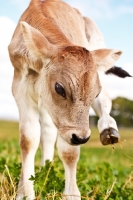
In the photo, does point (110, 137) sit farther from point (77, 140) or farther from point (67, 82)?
point (67, 82)

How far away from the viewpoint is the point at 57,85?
5188mm

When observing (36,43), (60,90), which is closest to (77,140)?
(60,90)

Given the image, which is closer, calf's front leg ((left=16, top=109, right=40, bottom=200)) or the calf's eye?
the calf's eye

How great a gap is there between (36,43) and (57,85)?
0.57 meters

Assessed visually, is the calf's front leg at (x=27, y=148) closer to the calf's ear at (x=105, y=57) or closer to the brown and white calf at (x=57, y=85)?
the brown and white calf at (x=57, y=85)

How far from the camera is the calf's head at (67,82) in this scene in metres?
5.00

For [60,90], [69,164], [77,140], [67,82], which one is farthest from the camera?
[69,164]

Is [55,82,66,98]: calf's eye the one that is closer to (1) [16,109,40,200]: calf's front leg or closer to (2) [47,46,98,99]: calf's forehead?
(2) [47,46,98,99]: calf's forehead

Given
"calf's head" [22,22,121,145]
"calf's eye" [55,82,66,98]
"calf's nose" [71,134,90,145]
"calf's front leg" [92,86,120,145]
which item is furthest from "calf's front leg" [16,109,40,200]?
"calf's nose" [71,134,90,145]

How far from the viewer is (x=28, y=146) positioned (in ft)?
19.9

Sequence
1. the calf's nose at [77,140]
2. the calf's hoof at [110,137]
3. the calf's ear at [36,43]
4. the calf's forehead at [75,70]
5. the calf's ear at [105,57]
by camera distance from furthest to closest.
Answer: the calf's hoof at [110,137] < the calf's ear at [105,57] < the calf's ear at [36,43] < the calf's forehead at [75,70] < the calf's nose at [77,140]

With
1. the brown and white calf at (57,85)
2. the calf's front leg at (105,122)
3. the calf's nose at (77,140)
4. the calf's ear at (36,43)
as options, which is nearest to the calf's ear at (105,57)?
the brown and white calf at (57,85)

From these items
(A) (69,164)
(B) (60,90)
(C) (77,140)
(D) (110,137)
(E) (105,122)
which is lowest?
(A) (69,164)

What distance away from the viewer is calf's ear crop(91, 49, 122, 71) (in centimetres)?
569
